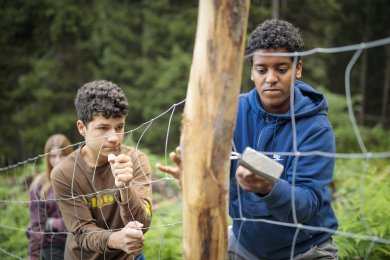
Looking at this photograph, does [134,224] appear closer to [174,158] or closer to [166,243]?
[174,158]

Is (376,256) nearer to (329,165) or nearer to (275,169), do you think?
(329,165)

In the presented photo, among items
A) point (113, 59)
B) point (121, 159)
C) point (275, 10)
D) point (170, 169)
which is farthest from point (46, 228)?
point (275, 10)

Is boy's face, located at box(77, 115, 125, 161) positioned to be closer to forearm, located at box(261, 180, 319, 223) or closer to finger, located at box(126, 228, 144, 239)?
finger, located at box(126, 228, 144, 239)

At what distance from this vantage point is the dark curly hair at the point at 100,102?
2197mm

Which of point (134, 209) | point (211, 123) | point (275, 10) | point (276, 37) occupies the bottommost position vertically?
point (134, 209)

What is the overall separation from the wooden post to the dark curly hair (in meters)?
1.11

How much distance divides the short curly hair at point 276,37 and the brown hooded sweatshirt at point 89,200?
1.17 m

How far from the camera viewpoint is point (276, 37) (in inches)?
66.9

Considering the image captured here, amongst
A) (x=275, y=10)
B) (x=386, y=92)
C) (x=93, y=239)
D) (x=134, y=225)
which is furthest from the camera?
(x=386, y=92)

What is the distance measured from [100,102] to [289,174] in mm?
1504

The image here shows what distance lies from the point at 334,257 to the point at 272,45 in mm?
1387

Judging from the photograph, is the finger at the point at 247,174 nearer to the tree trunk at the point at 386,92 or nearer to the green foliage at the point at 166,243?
the green foliage at the point at 166,243

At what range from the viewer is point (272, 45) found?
67.4 inches

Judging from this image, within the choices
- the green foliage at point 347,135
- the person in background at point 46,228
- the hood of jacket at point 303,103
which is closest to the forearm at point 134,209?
the hood of jacket at point 303,103
